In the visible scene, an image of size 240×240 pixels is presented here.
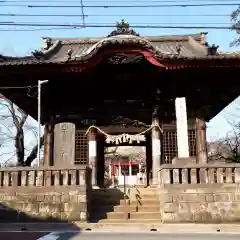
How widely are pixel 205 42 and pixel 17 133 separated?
1879 centimetres

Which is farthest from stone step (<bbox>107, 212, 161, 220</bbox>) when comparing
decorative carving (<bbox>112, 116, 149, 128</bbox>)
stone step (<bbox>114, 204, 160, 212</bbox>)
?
decorative carving (<bbox>112, 116, 149, 128</bbox>)

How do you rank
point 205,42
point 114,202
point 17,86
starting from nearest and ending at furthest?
1. point 114,202
2. point 17,86
3. point 205,42

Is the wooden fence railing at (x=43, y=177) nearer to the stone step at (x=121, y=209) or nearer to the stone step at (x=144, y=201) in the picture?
the stone step at (x=121, y=209)

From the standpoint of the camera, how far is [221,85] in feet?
60.7

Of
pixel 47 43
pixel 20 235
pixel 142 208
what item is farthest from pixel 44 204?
pixel 47 43

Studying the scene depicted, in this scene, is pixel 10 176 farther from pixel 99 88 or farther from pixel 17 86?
pixel 99 88

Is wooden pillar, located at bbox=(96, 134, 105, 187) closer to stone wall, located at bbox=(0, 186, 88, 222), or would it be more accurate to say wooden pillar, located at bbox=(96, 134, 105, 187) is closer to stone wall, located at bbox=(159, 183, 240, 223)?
stone wall, located at bbox=(0, 186, 88, 222)

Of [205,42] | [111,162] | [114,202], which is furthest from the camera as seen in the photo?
[111,162]

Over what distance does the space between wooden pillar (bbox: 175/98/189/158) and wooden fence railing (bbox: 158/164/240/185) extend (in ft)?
3.81

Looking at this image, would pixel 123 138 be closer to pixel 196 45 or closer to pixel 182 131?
pixel 182 131

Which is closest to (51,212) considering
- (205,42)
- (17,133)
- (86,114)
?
(86,114)

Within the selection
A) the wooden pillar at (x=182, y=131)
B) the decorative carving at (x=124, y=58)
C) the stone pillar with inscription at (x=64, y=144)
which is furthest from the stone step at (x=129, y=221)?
the decorative carving at (x=124, y=58)

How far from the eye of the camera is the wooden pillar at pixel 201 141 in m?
18.4

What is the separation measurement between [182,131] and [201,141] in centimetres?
262
